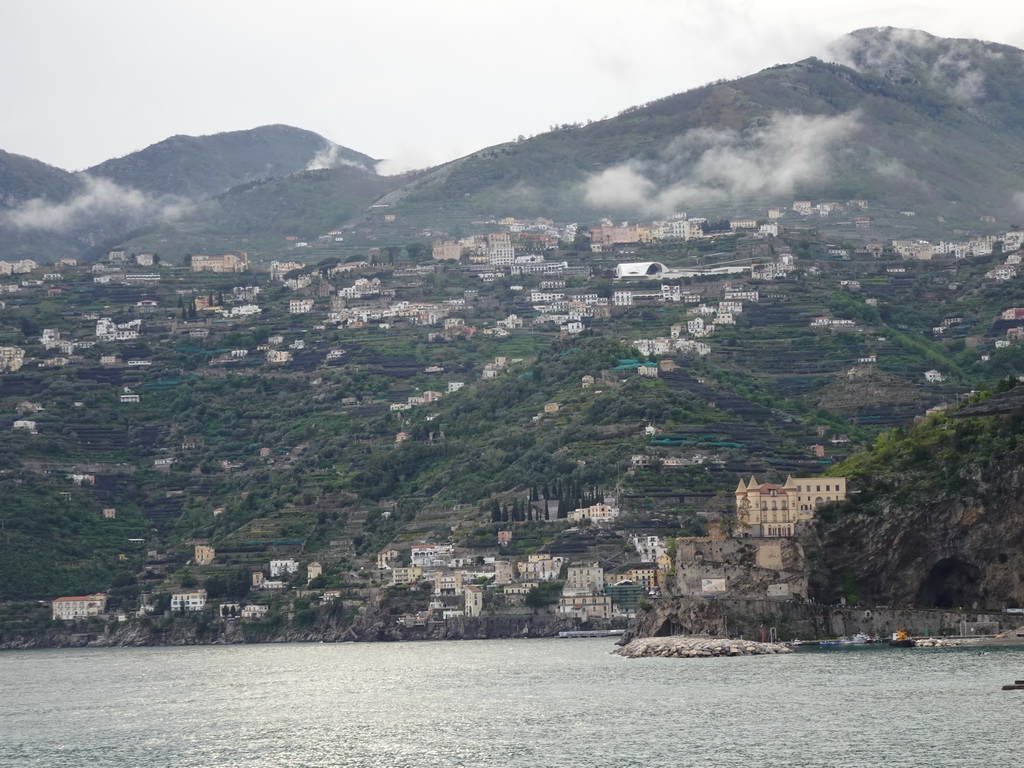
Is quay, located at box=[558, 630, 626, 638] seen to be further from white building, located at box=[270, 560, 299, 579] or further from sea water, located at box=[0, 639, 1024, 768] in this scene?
white building, located at box=[270, 560, 299, 579]

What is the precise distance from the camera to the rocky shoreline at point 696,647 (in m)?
104

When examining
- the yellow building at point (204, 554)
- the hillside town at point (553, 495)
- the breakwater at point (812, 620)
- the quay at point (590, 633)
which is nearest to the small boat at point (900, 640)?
the breakwater at point (812, 620)

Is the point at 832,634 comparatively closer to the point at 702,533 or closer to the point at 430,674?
the point at 430,674

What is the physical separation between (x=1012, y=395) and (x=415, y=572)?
43.4 m

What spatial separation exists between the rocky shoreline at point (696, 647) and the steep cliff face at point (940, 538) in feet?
19.8

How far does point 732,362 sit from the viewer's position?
6826 inches

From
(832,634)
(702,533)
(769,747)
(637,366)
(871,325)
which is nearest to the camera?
(769,747)

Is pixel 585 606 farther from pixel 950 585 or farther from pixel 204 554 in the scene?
pixel 950 585

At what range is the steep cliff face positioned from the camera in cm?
10700

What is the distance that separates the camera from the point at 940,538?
10838 cm

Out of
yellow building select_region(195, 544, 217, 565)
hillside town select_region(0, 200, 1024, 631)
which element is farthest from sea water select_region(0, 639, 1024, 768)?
yellow building select_region(195, 544, 217, 565)

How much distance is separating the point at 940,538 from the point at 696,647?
13381mm

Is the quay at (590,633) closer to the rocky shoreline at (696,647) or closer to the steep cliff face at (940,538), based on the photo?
the rocky shoreline at (696,647)

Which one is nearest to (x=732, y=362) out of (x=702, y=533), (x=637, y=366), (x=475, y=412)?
(x=637, y=366)
